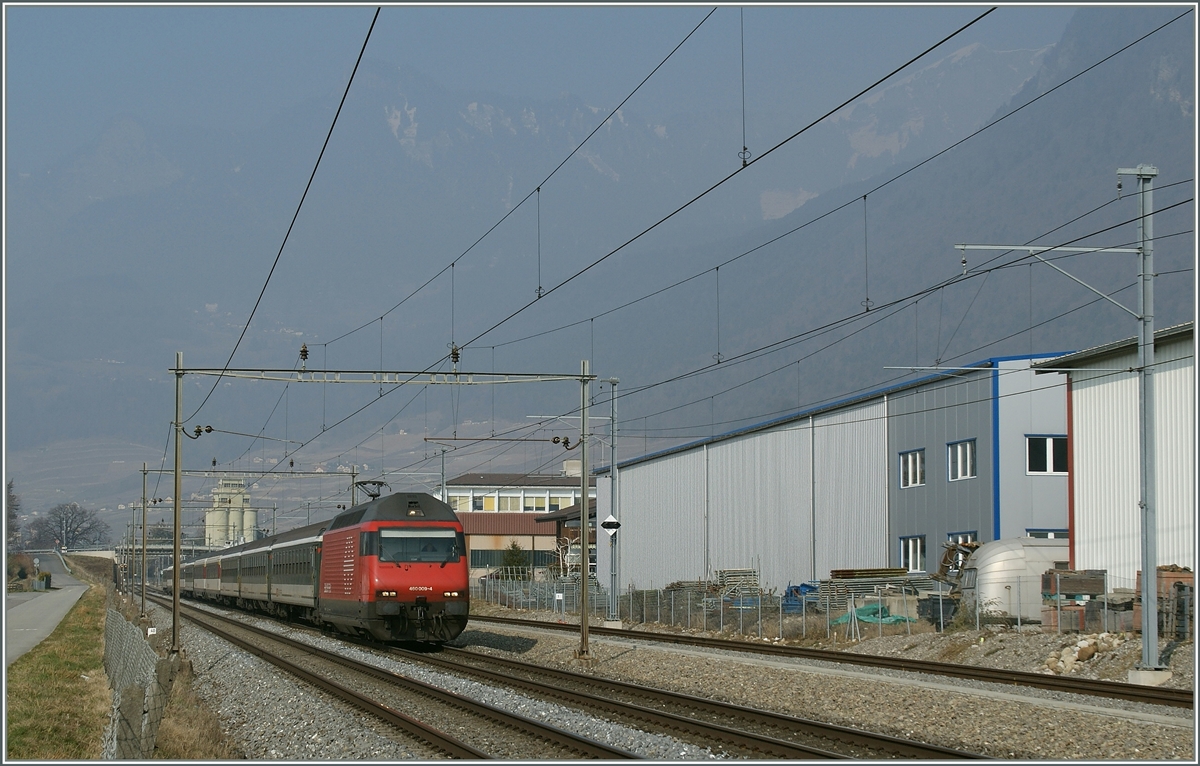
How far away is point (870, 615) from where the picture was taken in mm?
37406

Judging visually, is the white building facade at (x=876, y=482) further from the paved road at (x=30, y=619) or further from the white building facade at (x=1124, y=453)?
the paved road at (x=30, y=619)

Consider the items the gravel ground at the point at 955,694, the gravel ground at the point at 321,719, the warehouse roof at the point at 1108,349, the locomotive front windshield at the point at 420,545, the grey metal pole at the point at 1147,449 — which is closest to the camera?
the gravel ground at the point at 955,694

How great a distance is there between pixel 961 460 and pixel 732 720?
1081 inches

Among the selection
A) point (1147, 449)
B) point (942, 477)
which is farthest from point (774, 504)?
point (1147, 449)

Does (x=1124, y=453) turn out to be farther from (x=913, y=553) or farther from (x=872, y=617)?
(x=913, y=553)

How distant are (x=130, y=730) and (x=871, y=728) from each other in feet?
32.3

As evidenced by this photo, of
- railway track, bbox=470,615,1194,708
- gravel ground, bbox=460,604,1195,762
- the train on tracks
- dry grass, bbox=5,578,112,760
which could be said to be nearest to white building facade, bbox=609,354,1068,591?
gravel ground, bbox=460,604,1195,762

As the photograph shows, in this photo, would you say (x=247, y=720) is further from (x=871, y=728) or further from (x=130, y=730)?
(x=871, y=728)

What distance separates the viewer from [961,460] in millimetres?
42906

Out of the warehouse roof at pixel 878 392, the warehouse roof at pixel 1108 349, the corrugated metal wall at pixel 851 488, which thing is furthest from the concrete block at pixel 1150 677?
the corrugated metal wall at pixel 851 488

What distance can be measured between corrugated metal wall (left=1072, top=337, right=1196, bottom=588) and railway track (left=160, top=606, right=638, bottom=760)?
62.6 feet

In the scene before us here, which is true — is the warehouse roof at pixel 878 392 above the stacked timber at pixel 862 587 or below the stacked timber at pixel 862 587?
above

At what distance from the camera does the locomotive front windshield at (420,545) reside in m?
31.0

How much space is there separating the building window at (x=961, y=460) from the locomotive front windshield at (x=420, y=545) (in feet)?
64.1
